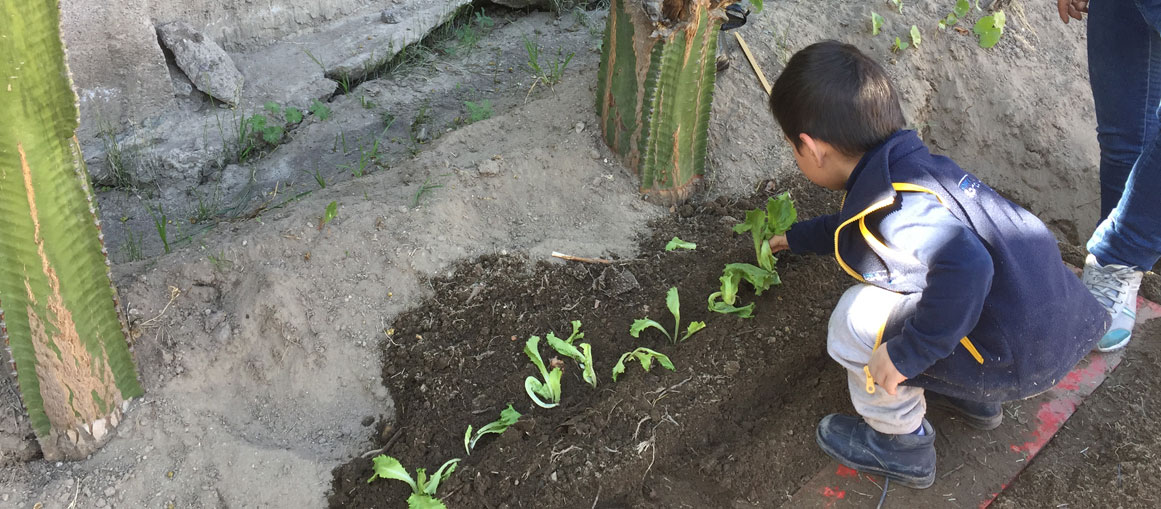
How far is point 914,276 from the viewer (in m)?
1.93

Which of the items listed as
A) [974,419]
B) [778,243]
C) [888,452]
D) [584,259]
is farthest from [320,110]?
[974,419]

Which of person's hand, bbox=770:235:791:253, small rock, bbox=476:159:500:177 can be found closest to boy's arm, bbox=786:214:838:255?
person's hand, bbox=770:235:791:253

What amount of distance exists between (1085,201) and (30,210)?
3.96 m

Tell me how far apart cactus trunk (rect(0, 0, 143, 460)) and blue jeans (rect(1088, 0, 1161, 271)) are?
2772 mm

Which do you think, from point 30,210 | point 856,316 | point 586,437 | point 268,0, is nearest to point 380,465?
point 586,437

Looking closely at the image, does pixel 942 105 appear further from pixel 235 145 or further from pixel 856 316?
pixel 235 145

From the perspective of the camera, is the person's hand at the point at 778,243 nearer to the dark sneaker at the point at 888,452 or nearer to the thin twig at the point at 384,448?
the dark sneaker at the point at 888,452

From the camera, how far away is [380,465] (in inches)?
82.5

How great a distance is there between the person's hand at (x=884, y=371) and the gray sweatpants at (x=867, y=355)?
110 millimetres

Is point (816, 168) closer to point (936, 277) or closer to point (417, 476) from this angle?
point (936, 277)

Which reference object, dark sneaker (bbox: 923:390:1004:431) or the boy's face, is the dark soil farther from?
the boy's face

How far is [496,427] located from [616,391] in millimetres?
350

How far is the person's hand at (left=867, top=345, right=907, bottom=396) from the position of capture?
1.87 meters

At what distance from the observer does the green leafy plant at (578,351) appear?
93.6 inches
